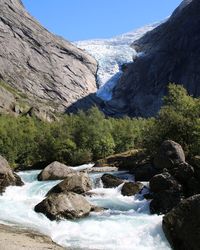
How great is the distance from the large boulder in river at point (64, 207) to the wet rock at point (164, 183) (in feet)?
21.9

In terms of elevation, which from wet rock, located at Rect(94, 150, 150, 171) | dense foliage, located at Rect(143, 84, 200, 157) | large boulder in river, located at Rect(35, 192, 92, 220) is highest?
dense foliage, located at Rect(143, 84, 200, 157)

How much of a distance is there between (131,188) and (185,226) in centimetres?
1844

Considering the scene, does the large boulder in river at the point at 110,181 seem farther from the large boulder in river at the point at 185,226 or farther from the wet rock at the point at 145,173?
the large boulder in river at the point at 185,226

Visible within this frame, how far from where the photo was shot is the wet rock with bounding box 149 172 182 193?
42562 millimetres

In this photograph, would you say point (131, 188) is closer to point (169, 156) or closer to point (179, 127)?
point (169, 156)

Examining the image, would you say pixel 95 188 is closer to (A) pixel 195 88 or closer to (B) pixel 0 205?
(B) pixel 0 205

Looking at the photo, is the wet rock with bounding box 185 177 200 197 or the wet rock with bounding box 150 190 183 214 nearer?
the wet rock with bounding box 150 190 183 214

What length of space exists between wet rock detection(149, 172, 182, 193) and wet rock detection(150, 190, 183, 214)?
0.47 m

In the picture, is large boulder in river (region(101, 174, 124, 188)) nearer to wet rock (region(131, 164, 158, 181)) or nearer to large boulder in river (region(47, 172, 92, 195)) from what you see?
large boulder in river (region(47, 172, 92, 195))

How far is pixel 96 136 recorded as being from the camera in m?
93.9

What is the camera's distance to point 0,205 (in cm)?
4372

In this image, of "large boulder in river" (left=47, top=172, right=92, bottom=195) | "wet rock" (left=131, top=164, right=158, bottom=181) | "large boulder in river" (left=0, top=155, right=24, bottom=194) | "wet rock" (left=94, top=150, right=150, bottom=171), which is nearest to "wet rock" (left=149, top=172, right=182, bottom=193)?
"large boulder in river" (left=47, top=172, right=92, bottom=195)

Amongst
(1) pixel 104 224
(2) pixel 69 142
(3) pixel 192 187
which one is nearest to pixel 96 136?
(2) pixel 69 142

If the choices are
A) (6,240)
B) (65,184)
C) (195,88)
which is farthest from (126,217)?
(195,88)
